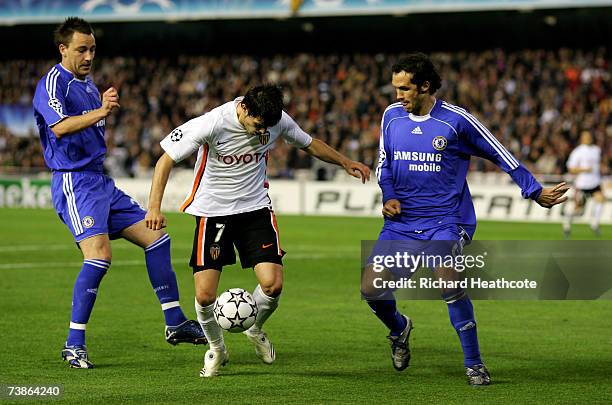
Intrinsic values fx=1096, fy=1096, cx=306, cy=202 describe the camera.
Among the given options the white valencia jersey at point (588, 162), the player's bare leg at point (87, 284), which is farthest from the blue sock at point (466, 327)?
the white valencia jersey at point (588, 162)

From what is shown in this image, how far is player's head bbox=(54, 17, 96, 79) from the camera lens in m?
7.68

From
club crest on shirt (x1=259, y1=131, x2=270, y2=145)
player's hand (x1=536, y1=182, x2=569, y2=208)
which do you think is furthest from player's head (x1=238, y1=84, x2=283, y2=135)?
player's hand (x1=536, y1=182, x2=569, y2=208)

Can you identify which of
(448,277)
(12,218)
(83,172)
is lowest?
(12,218)

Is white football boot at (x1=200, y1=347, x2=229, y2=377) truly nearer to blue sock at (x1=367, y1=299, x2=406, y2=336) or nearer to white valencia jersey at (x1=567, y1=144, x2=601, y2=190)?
blue sock at (x1=367, y1=299, x2=406, y2=336)

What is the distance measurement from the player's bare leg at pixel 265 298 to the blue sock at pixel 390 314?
655 millimetres

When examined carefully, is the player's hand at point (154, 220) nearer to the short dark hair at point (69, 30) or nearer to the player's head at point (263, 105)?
the player's head at point (263, 105)

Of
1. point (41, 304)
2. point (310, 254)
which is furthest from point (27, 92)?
point (41, 304)

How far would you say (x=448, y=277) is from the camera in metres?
7.08

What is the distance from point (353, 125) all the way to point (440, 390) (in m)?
25.2

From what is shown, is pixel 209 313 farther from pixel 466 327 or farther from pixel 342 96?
pixel 342 96

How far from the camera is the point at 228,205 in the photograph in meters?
7.46

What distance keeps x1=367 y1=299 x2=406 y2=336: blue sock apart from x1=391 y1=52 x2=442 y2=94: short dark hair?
1.48 meters

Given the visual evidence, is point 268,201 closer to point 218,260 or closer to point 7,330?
point 218,260

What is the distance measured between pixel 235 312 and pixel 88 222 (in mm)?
1322
